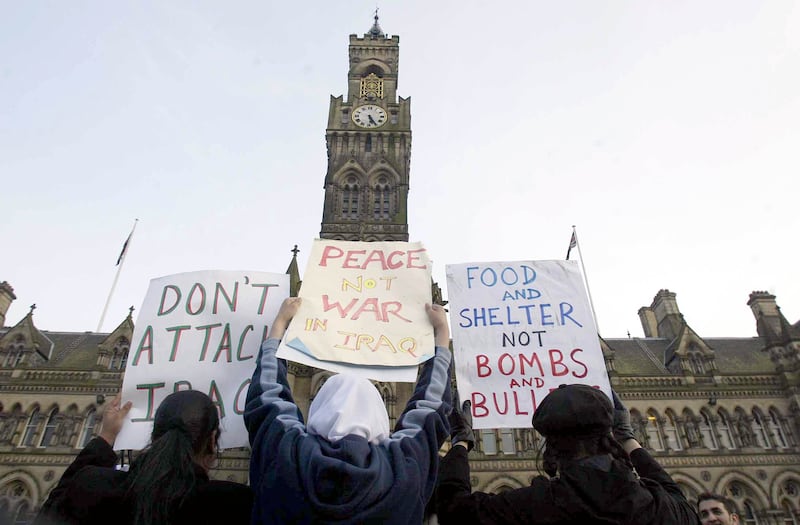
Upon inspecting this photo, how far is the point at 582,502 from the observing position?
2.66 metres

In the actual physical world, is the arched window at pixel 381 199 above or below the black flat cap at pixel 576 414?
above

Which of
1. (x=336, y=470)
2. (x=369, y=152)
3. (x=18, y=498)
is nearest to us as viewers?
(x=336, y=470)

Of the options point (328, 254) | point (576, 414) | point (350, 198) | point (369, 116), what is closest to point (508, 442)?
point (350, 198)

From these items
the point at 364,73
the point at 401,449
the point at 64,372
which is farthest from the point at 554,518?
the point at 364,73

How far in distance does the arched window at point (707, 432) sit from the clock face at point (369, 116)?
2695 cm

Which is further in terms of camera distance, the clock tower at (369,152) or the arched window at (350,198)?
the arched window at (350,198)

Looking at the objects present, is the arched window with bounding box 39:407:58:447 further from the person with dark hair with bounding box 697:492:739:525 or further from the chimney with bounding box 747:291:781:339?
the chimney with bounding box 747:291:781:339

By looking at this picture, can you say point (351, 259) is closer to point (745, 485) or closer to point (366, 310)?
point (366, 310)

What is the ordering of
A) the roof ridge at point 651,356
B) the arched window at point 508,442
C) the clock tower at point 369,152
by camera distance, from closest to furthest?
the arched window at point 508,442
the roof ridge at point 651,356
the clock tower at point 369,152

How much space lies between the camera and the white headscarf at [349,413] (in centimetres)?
278

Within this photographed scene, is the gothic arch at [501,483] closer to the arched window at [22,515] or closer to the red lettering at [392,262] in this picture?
the arched window at [22,515]

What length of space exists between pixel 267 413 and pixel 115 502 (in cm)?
91

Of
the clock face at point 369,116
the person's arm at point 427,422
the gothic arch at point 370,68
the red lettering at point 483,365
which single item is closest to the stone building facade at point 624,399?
the clock face at point 369,116

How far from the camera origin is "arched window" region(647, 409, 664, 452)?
24.7 metres
